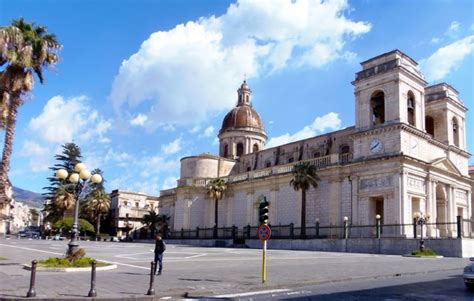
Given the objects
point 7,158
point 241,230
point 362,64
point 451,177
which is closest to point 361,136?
point 362,64

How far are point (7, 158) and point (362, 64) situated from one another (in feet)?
107

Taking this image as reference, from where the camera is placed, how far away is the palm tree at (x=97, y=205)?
7456cm

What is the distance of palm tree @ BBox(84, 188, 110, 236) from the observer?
74562 mm

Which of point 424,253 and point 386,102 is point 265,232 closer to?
point 424,253

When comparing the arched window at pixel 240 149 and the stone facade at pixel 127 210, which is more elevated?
the arched window at pixel 240 149

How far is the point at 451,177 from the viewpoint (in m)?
45.4

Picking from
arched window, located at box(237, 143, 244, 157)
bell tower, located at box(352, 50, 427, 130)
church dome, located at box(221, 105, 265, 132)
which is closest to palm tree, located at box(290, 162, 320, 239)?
bell tower, located at box(352, 50, 427, 130)

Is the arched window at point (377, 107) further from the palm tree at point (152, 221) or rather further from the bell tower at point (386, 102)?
the palm tree at point (152, 221)

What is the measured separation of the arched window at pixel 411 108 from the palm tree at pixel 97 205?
5028 cm

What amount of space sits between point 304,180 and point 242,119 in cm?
2629

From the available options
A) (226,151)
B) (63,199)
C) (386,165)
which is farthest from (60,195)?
(386,165)

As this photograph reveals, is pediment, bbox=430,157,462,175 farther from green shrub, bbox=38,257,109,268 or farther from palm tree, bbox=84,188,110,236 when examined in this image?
palm tree, bbox=84,188,110,236

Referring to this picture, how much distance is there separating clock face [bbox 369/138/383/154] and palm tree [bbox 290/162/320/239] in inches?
248

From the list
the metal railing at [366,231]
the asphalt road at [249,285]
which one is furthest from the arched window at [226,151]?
the asphalt road at [249,285]
